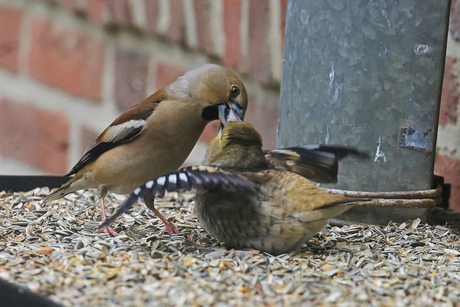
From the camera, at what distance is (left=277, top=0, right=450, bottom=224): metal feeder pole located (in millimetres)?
2498

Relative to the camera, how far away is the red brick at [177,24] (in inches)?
129

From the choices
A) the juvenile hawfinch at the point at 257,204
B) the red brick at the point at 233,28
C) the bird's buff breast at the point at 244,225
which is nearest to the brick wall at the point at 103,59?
the red brick at the point at 233,28

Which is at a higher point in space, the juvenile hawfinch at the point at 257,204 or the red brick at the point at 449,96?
the red brick at the point at 449,96

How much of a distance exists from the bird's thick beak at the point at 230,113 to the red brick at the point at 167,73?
0.71 metres

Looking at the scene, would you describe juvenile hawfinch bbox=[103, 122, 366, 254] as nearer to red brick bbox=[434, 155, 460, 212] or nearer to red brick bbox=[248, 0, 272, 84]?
red brick bbox=[248, 0, 272, 84]

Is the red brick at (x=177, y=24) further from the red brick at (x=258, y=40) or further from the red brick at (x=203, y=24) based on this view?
the red brick at (x=258, y=40)

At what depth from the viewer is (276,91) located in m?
3.30

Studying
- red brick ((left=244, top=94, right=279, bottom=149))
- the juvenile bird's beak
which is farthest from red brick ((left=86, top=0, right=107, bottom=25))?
the juvenile bird's beak

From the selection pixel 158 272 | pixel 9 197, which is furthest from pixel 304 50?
pixel 9 197

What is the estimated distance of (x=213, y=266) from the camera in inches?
78.7

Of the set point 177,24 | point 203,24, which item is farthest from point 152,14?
point 203,24

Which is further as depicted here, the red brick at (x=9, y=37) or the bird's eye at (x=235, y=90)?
the red brick at (x=9, y=37)

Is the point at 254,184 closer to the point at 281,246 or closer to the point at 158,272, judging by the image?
the point at 281,246

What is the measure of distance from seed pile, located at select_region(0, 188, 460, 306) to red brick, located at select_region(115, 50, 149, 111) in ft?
3.05
